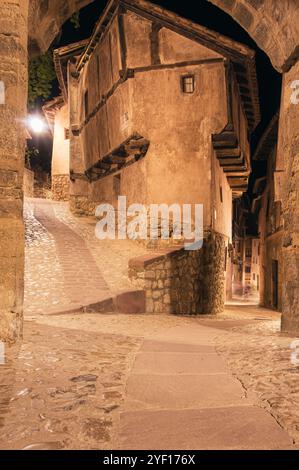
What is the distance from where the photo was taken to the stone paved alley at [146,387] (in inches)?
70.7

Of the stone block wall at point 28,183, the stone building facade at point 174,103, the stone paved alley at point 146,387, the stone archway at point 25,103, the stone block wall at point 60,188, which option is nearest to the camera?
the stone paved alley at point 146,387

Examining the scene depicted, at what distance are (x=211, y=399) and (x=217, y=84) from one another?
1105 centimetres

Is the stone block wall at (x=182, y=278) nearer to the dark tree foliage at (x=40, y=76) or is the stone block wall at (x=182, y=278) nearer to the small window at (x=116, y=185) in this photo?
the dark tree foliage at (x=40, y=76)

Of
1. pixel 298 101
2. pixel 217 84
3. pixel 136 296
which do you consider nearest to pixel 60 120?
pixel 217 84

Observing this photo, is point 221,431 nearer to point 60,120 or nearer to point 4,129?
point 4,129

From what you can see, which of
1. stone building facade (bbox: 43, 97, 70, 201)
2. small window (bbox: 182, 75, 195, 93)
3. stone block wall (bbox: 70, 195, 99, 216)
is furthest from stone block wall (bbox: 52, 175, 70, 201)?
small window (bbox: 182, 75, 195, 93)

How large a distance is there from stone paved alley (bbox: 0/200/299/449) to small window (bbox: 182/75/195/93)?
8589 millimetres

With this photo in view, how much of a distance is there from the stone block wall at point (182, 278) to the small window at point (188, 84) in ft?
14.6

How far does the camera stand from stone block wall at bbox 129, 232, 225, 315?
8203 mm

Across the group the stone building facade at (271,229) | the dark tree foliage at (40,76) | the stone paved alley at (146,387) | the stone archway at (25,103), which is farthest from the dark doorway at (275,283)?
the dark tree foliage at (40,76)

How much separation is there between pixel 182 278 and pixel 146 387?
23.5 ft

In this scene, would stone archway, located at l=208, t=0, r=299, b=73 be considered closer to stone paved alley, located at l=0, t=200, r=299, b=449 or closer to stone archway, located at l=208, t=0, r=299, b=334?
stone archway, located at l=208, t=0, r=299, b=334

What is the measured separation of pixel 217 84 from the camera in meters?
11.8

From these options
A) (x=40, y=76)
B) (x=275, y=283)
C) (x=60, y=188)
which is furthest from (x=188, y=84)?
(x=60, y=188)
